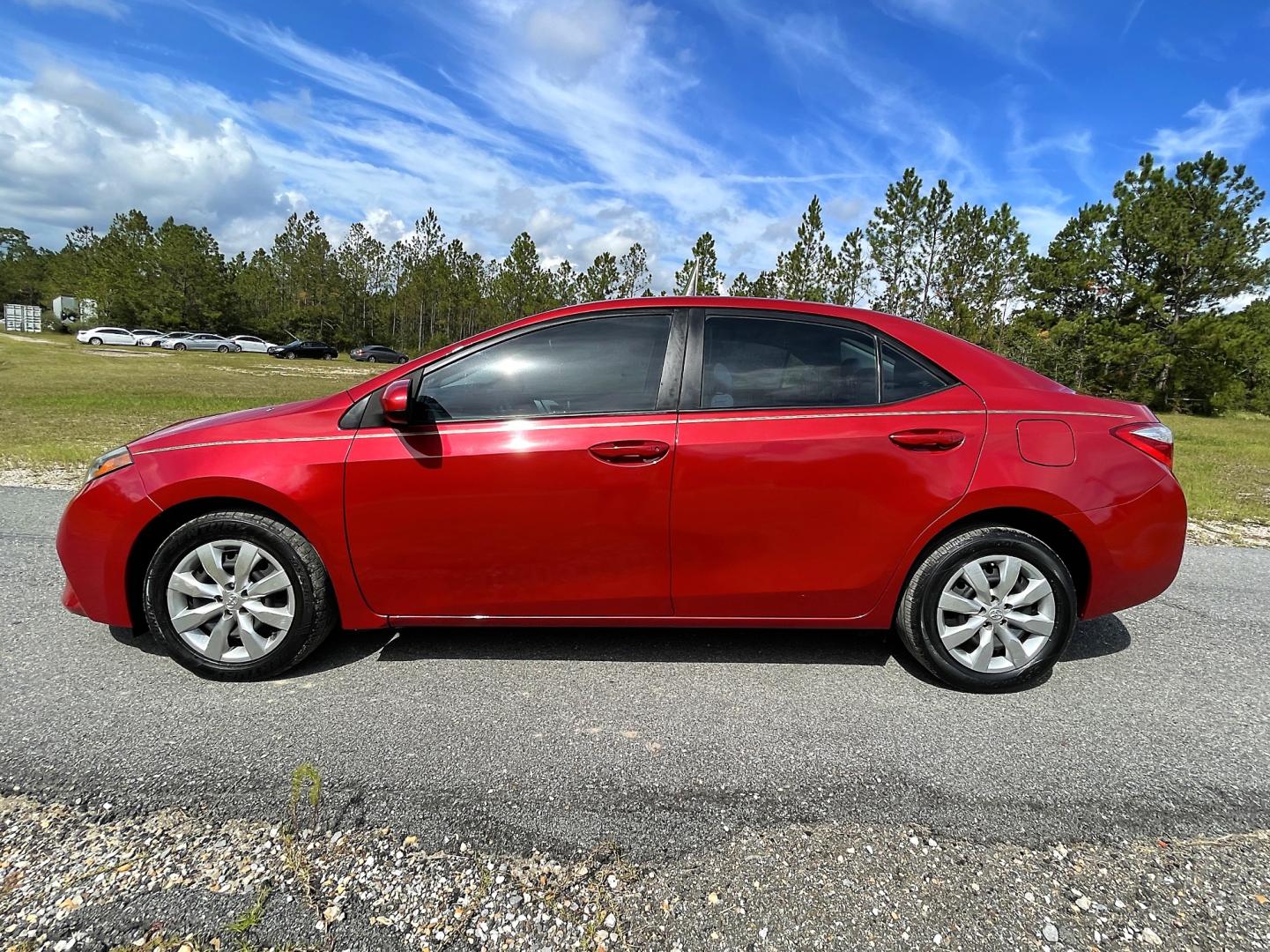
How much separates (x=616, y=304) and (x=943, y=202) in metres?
30.6

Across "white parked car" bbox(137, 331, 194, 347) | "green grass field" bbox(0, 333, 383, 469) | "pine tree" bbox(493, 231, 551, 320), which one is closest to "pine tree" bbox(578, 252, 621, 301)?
"pine tree" bbox(493, 231, 551, 320)

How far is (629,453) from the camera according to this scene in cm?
277

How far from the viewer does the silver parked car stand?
53750mm

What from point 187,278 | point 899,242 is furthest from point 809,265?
point 187,278

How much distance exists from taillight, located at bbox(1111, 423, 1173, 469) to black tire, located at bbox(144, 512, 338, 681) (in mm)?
3472

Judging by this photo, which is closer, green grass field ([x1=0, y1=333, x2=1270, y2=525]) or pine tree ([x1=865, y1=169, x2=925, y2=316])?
green grass field ([x1=0, y1=333, x2=1270, y2=525])

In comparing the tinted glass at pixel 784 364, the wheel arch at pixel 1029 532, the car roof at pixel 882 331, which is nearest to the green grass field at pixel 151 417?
the wheel arch at pixel 1029 532

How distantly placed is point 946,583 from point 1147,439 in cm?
109

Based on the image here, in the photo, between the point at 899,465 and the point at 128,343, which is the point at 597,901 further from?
the point at 128,343

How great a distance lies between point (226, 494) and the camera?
282cm

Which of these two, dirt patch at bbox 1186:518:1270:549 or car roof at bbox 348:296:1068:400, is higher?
car roof at bbox 348:296:1068:400

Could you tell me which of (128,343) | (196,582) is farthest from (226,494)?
(128,343)

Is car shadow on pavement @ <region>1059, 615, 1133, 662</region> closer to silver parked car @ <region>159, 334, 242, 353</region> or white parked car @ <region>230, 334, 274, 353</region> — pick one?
silver parked car @ <region>159, 334, 242, 353</region>

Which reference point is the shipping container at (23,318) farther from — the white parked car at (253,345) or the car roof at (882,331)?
the car roof at (882,331)
